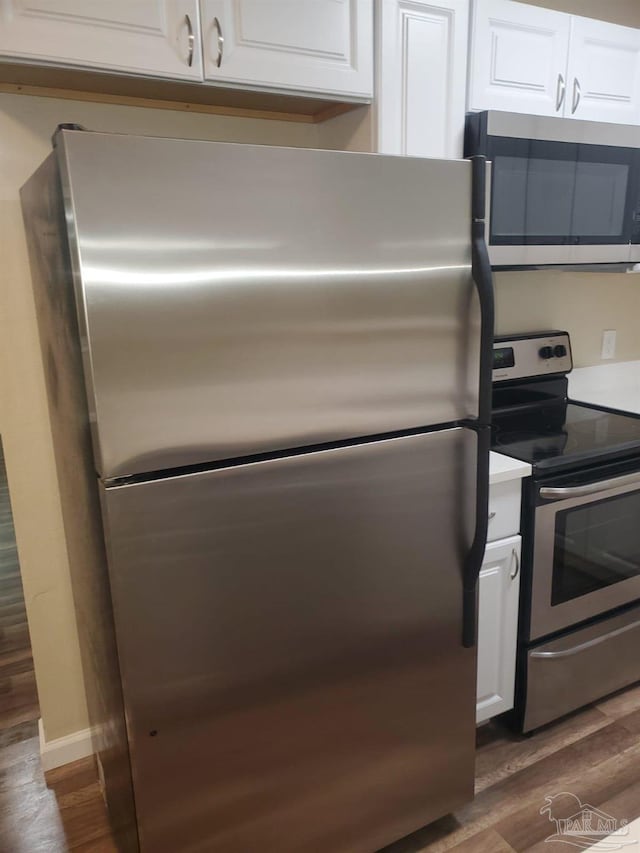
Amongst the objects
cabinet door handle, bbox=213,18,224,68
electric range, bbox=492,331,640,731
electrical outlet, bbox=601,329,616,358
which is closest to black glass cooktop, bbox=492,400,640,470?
electric range, bbox=492,331,640,731

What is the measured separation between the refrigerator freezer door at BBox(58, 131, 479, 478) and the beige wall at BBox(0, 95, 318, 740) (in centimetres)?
79

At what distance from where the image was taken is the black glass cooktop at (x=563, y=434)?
6.35 feet

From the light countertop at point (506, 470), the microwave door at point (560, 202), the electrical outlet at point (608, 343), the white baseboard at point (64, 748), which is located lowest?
the white baseboard at point (64, 748)

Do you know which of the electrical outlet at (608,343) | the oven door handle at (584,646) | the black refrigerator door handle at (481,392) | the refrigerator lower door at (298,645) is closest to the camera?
the refrigerator lower door at (298,645)

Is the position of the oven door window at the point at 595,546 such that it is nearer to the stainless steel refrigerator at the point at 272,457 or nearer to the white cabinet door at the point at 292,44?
the stainless steel refrigerator at the point at 272,457

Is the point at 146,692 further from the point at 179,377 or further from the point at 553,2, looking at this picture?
the point at 553,2

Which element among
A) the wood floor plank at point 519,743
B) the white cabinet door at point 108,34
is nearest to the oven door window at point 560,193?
the white cabinet door at point 108,34

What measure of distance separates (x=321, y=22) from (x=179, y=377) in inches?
41.7

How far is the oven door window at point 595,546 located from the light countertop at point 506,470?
0.65ft

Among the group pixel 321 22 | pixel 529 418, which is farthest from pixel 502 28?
pixel 529 418

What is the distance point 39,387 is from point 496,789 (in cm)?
177

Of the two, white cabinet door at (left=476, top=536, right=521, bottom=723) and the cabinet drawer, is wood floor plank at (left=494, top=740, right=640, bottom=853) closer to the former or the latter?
white cabinet door at (left=476, top=536, right=521, bottom=723)

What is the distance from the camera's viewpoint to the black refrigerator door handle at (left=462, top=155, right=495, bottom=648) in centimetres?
142

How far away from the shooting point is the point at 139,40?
4.65 feet
